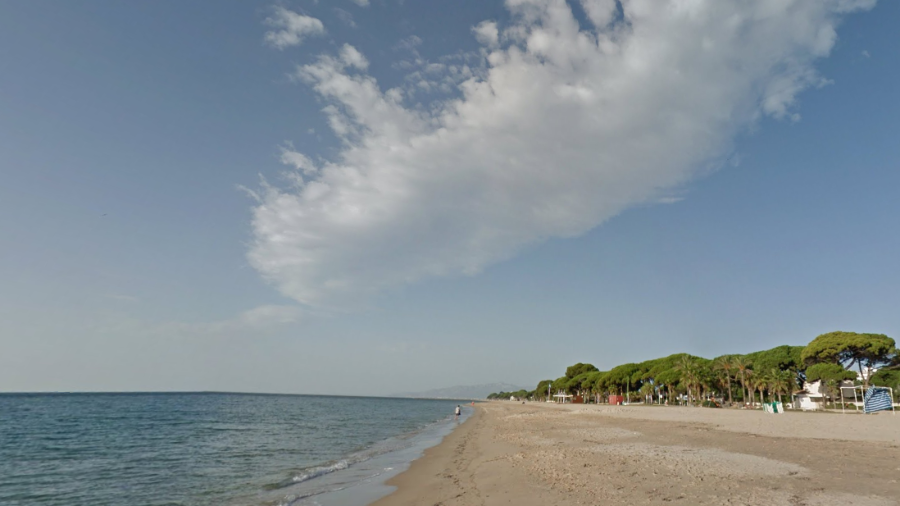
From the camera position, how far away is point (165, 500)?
49.3 feet

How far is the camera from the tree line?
61.4 m

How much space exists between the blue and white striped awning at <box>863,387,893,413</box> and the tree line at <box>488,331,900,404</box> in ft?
50.1

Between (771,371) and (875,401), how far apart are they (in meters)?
21.6

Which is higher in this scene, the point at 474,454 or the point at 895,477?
the point at 895,477

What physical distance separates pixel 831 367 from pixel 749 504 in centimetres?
6854

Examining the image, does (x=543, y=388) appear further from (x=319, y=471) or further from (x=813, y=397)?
(x=319, y=471)

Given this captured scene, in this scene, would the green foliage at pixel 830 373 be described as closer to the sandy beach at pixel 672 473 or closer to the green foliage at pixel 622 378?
the green foliage at pixel 622 378

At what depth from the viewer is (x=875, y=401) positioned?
4566 cm

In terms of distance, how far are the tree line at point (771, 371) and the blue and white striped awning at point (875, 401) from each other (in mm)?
15270

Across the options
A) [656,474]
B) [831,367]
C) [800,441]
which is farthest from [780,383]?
[656,474]

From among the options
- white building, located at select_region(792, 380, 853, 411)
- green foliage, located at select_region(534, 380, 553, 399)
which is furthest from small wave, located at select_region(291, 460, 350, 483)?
green foliage, located at select_region(534, 380, 553, 399)

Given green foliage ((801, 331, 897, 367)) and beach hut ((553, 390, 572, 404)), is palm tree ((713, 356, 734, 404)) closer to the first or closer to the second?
green foliage ((801, 331, 897, 367))

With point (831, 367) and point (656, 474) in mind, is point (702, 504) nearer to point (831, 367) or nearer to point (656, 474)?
point (656, 474)

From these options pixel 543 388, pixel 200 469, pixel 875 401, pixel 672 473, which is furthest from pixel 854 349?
pixel 543 388
